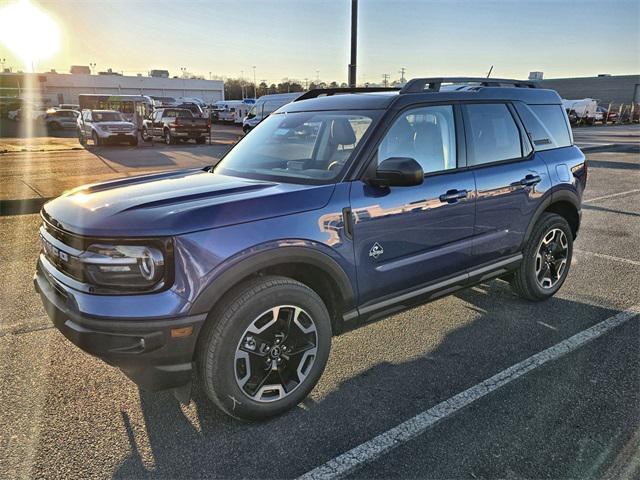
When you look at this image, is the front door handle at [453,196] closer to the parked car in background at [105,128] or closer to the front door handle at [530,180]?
the front door handle at [530,180]

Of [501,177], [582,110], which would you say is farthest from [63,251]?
[582,110]

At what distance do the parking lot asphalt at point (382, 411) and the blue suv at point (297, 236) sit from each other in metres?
0.29

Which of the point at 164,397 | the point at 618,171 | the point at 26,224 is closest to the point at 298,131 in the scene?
the point at 164,397

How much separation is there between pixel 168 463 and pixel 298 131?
96.4 inches

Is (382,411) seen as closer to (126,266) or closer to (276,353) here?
(276,353)

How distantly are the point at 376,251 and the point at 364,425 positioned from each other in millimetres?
1039

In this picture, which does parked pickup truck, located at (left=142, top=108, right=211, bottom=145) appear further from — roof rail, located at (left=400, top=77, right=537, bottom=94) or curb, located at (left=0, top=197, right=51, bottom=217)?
roof rail, located at (left=400, top=77, right=537, bottom=94)

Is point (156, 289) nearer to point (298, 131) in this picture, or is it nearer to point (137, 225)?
point (137, 225)

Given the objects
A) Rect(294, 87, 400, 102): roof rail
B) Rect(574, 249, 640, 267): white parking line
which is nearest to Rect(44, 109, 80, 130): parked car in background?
Rect(294, 87, 400, 102): roof rail

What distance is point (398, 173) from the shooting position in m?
2.98

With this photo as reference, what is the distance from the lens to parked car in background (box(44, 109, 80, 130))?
114 feet

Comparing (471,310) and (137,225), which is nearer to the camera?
(137,225)

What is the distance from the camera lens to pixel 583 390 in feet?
10.3

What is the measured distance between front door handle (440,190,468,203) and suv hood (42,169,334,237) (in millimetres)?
946
